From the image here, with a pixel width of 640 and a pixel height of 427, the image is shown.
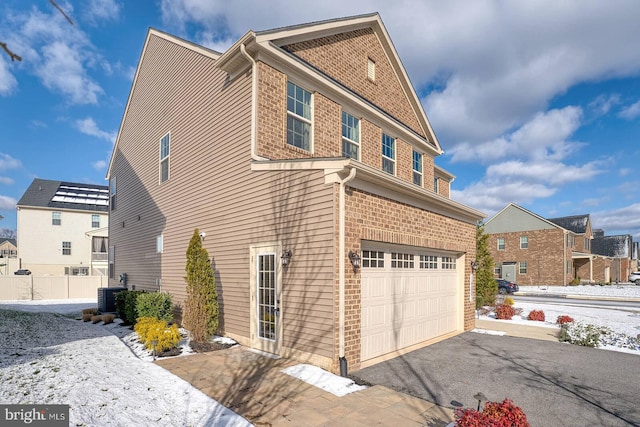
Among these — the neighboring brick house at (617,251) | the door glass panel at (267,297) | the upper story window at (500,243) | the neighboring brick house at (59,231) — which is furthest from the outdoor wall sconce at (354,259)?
the neighboring brick house at (617,251)

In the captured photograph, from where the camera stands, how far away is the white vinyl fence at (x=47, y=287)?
74.0ft

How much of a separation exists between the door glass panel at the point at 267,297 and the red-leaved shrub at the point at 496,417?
465 cm

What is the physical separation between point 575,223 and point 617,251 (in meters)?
18.9

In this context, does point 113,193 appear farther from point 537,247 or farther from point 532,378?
point 537,247

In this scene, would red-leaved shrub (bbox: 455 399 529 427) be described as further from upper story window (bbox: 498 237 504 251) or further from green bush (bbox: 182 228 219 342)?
upper story window (bbox: 498 237 504 251)

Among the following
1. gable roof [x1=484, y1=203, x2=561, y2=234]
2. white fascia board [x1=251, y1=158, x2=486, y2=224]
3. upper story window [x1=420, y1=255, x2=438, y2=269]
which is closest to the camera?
white fascia board [x1=251, y1=158, x2=486, y2=224]

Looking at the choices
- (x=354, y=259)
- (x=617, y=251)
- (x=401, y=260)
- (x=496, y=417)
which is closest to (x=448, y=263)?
(x=401, y=260)

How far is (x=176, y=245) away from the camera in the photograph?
11.7 m

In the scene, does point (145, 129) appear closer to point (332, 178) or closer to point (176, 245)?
point (176, 245)

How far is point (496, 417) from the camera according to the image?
3.48 meters

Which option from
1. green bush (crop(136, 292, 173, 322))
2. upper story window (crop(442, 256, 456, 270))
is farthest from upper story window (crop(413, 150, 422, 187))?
green bush (crop(136, 292, 173, 322))

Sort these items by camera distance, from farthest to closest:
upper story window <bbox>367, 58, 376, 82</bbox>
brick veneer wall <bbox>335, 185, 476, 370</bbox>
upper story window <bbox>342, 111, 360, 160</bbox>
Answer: upper story window <bbox>367, 58, 376, 82</bbox>
upper story window <bbox>342, 111, 360, 160</bbox>
brick veneer wall <bbox>335, 185, 476, 370</bbox>

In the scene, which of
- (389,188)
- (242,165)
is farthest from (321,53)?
(389,188)

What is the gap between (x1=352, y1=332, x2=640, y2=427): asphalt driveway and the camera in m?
5.21
